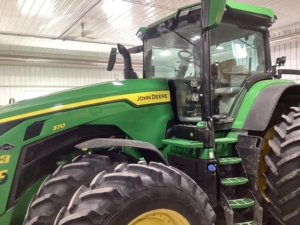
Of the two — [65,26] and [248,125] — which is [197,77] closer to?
[248,125]

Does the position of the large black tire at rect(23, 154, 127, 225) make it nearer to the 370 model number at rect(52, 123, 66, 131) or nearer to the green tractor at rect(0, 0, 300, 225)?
the green tractor at rect(0, 0, 300, 225)

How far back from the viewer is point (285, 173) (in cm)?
273

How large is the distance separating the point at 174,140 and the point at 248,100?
2.94 feet

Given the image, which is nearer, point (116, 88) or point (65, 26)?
point (116, 88)

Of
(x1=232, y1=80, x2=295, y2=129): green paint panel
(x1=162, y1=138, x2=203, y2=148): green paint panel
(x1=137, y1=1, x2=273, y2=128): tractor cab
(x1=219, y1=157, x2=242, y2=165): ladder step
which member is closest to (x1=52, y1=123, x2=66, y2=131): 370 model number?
(x1=162, y1=138, x2=203, y2=148): green paint panel

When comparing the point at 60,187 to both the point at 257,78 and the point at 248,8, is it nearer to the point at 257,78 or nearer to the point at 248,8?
the point at 257,78

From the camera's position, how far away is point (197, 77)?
9.45 feet

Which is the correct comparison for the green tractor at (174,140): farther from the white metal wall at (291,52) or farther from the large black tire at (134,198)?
the white metal wall at (291,52)

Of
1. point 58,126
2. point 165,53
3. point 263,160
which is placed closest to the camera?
point 58,126

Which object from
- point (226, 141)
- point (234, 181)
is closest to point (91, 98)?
point (226, 141)

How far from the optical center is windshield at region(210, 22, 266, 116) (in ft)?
9.96

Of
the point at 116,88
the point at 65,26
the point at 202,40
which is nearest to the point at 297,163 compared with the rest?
the point at 202,40

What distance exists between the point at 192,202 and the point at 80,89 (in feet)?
4.48

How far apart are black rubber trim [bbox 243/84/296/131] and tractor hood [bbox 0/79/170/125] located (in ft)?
2.74
